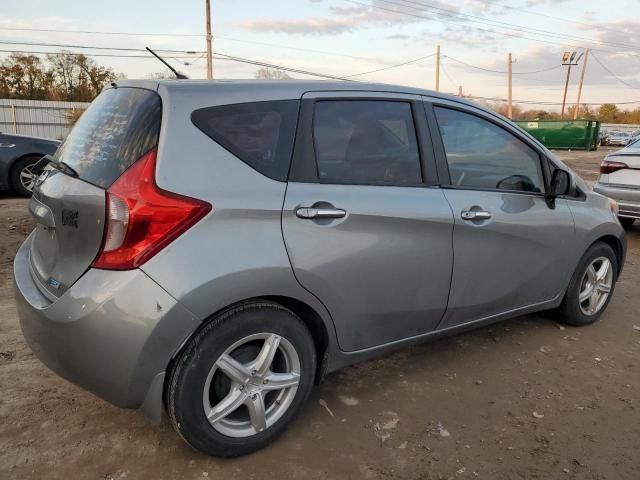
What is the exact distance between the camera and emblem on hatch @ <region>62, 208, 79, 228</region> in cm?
222

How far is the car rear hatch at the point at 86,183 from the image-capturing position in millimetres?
2148

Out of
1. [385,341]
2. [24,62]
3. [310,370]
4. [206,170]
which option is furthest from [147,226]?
[24,62]

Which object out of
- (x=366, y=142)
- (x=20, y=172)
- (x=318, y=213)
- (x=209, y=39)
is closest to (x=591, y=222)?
(x=366, y=142)

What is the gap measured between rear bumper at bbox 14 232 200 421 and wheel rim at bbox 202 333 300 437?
245mm

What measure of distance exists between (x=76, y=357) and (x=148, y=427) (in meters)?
0.70

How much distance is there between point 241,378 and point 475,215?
1.58 metres

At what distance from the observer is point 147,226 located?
2043 mm

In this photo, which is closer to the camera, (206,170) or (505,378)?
(206,170)

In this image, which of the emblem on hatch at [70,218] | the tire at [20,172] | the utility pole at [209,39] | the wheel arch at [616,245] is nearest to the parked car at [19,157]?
the tire at [20,172]

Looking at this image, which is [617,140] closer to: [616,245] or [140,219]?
[616,245]

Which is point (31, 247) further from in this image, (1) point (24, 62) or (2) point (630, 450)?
(1) point (24, 62)

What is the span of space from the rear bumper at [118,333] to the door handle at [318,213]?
0.64 m

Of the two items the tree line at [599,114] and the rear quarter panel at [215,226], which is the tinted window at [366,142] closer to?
the rear quarter panel at [215,226]

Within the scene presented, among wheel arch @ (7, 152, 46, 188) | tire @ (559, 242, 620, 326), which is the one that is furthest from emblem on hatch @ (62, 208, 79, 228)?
wheel arch @ (7, 152, 46, 188)
